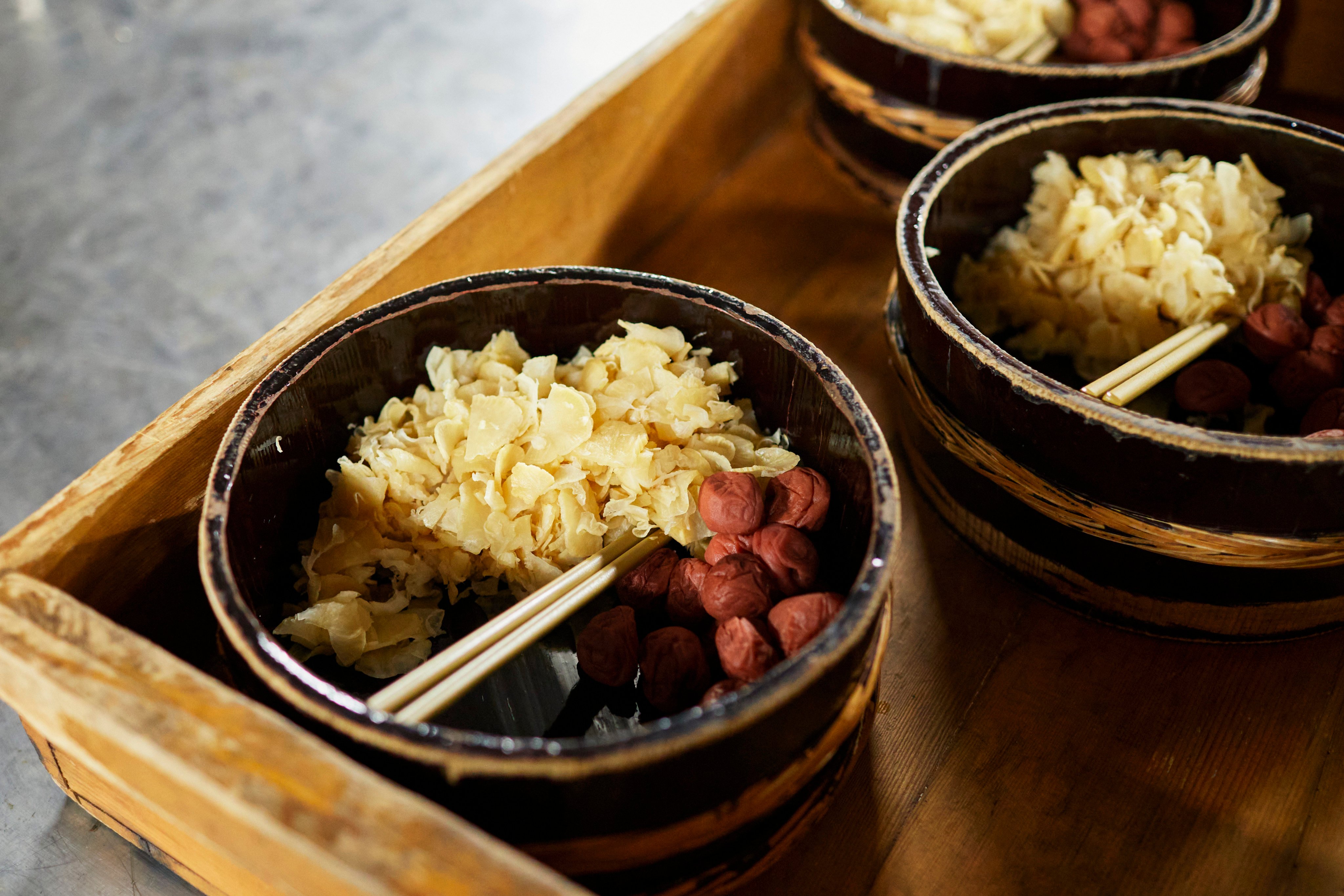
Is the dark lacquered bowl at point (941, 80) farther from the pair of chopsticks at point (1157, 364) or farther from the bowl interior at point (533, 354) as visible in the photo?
the bowl interior at point (533, 354)

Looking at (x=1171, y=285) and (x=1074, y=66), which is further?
(x=1074, y=66)

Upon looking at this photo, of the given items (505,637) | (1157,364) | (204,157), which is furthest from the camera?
(204,157)

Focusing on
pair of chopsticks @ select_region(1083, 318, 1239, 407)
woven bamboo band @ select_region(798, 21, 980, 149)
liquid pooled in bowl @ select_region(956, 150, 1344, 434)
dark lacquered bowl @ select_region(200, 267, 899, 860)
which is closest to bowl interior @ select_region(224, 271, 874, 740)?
dark lacquered bowl @ select_region(200, 267, 899, 860)

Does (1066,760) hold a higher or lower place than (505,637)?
lower

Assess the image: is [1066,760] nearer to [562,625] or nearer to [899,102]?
[562,625]

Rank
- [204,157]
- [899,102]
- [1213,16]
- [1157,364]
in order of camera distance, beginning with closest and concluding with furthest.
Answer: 1. [1157,364]
2. [899,102]
3. [1213,16]
4. [204,157]

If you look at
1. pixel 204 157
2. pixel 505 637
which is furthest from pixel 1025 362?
pixel 204 157

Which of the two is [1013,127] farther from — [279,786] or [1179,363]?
[279,786]
